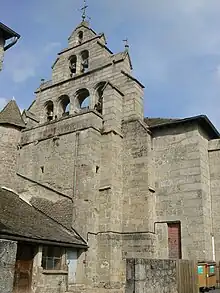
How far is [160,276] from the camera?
881 cm

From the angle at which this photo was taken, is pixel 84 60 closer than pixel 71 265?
Answer: No

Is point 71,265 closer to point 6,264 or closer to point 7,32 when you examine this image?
point 6,264

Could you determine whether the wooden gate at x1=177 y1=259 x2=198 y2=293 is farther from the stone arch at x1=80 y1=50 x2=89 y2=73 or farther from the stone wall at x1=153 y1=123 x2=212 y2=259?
the stone arch at x1=80 y1=50 x2=89 y2=73

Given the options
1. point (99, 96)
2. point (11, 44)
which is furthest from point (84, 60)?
point (11, 44)

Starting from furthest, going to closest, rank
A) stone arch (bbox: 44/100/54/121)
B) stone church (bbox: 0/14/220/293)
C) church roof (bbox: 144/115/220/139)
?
stone arch (bbox: 44/100/54/121) → church roof (bbox: 144/115/220/139) → stone church (bbox: 0/14/220/293)

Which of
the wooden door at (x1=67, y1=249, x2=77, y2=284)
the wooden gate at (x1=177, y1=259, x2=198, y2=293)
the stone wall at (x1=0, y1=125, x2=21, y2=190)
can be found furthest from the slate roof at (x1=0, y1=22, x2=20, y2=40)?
the wooden gate at (x1=177, y1=259, x2=198, y2=293)

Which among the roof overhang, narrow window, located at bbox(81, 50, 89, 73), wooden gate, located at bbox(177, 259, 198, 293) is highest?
narrow window, located at bbox(81, 50, 89, 73)

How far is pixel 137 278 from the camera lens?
8008mm

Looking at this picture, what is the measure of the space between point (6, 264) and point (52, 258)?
913 cm

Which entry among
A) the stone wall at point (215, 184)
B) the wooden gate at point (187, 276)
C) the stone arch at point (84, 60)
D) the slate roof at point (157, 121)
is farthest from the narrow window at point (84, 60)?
the wooden gate at point (187, 276)

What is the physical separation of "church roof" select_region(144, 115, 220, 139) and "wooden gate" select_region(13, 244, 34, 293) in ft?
28.5

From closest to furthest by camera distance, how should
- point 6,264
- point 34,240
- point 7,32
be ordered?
1. point 6,264
2. point 34,240
3. point 7,32

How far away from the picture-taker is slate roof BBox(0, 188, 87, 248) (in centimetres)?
1094

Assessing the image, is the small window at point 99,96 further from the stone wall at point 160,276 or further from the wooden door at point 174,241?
the stone wall at point 160,276
